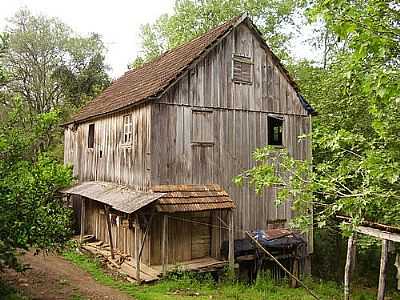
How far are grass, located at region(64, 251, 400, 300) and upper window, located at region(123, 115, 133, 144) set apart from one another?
15.4 feet

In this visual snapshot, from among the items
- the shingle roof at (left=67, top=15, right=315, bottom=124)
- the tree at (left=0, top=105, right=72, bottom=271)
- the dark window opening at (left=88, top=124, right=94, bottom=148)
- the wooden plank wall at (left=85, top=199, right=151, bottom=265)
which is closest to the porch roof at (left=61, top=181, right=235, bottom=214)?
the wooden plank wall at (left=85, top=199, right=151, bottom=265)

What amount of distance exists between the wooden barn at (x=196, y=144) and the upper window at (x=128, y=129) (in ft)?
0.13

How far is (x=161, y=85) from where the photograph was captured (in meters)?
14.1

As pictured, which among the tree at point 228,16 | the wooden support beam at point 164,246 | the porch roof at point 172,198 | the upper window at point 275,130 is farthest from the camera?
the tree at point 228,16

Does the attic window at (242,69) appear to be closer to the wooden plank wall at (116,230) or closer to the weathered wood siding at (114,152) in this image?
the weathered wood siding at (114,152)

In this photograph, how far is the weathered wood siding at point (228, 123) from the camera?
14.3 meters

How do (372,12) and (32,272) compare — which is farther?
(32,272)

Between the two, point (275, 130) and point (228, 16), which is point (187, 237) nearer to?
point (275, 130)

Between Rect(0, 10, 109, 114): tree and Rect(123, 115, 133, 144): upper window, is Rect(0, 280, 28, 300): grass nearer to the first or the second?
Rect(123, 115, 133, 144): upper window

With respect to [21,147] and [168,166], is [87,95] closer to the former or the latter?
[168,166]

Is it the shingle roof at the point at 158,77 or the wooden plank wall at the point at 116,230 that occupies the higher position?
the shingle roof at the point at 158,77

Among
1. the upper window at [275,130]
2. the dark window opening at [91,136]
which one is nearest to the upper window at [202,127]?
the upper window at [275,130]

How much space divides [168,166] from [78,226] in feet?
31.8

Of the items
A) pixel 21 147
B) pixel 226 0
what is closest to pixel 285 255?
pixel 21 147
